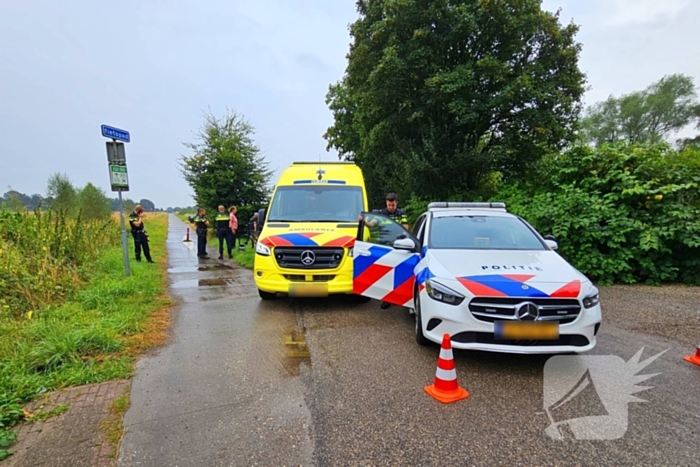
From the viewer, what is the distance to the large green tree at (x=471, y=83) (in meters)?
10.2

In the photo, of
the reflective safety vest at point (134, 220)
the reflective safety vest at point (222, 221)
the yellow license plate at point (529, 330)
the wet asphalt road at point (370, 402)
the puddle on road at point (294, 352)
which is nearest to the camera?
the wet asphalt road at point (370, 402)

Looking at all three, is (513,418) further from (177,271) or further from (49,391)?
(177,271)

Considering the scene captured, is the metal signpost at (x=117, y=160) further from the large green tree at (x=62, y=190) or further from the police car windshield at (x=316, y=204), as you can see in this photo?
the large green tree at (x=62, y=190)

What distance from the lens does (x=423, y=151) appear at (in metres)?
11.3

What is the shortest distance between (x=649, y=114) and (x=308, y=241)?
52.5 metres

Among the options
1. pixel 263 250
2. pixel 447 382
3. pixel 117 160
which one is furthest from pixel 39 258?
pixel 447 382

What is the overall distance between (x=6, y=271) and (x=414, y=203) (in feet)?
31.8

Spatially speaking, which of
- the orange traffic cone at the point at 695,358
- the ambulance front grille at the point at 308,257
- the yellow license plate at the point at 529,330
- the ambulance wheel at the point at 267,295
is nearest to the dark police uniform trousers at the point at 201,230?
the ambulance wheel at the point at 267,295

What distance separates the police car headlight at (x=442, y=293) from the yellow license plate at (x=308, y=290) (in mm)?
2221

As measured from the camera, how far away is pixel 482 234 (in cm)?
469

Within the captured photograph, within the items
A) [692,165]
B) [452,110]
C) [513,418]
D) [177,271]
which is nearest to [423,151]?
[452,110]

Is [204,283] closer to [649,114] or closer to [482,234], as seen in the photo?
[482,234]

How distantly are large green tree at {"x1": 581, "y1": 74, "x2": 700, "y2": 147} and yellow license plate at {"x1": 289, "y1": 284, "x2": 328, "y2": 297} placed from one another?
43.0 meters

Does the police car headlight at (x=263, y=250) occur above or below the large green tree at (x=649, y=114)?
below
